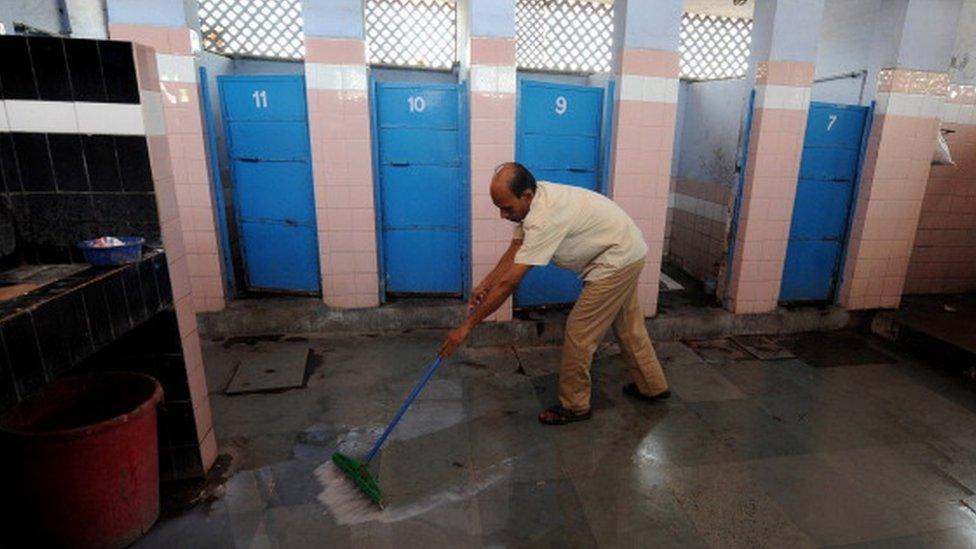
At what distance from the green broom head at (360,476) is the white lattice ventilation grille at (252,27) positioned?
468cm

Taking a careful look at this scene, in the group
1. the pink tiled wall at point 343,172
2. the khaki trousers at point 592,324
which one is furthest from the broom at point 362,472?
the pink tiled wall at point 343,172

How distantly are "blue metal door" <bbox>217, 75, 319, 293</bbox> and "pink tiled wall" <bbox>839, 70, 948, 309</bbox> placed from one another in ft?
18.4

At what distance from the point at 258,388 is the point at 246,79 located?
2834 millimetres

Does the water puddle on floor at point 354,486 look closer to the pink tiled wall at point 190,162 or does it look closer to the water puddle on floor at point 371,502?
the water puddle on floor at point 371,502

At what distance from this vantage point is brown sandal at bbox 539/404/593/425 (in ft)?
12.0

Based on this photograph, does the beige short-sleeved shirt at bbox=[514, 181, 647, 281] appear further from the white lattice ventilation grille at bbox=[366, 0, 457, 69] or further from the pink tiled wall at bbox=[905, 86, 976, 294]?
the pink tiled wall at bbox=[905, 86, 976, 294]

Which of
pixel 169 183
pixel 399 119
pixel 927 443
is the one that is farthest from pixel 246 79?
pixel 927 443

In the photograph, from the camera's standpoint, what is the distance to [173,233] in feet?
8.91

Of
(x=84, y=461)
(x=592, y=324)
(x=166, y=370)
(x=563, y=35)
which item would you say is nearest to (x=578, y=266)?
(x=592, y=324)

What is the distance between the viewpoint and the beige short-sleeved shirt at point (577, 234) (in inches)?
124

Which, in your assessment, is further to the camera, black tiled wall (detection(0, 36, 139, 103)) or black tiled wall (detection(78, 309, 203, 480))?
black tiled wall (detection(78, 309, 203, 480))

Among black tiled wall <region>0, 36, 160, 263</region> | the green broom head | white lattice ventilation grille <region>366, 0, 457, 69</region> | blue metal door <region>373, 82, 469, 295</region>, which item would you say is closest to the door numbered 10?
blue metal door <region>373, 82, 469, 295</region>

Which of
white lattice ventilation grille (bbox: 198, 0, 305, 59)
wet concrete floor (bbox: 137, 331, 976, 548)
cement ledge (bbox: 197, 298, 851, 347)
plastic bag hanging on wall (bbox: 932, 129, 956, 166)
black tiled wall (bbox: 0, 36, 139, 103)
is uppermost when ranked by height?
white lattice ventilation grille (bbox: 198, 0, 305, 59)

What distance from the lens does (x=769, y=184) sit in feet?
16.7
